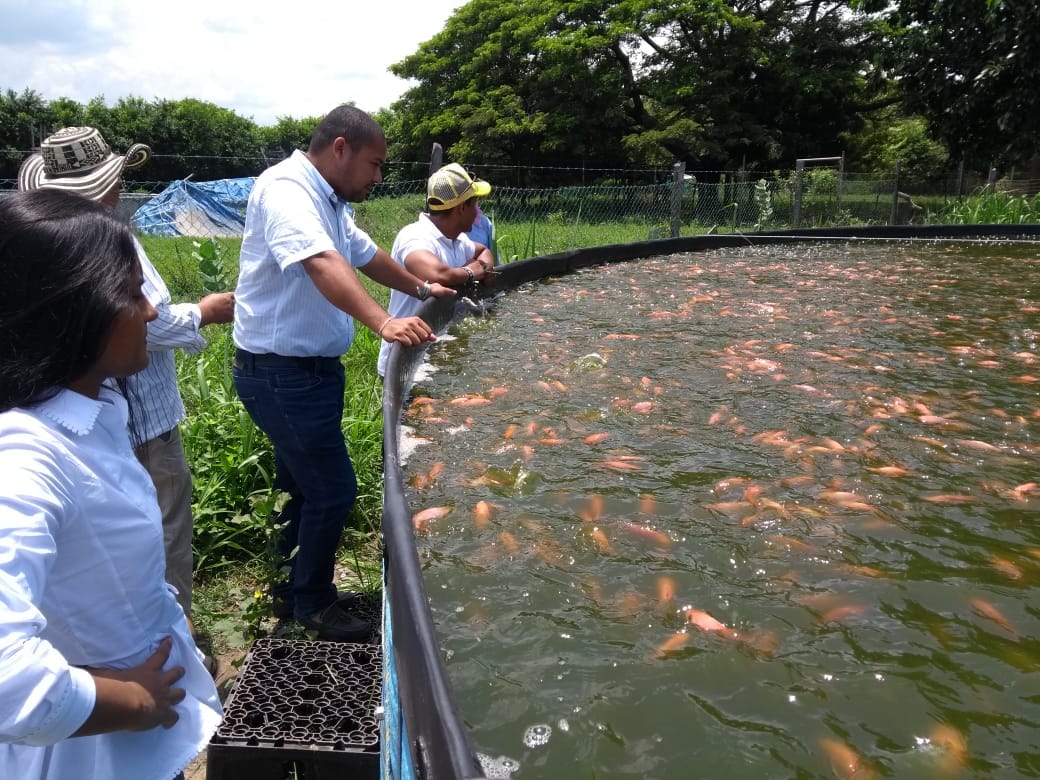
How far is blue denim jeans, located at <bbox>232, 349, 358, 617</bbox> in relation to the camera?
288 centimetres

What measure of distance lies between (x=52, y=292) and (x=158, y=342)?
1342 millimetres

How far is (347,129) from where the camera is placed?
2.90 m

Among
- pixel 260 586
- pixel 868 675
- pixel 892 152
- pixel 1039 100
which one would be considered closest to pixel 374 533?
pixel 260 586

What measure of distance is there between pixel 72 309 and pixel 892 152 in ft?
141

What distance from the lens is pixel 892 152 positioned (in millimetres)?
38125

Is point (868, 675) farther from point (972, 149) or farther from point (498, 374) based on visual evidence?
point (972, 149)

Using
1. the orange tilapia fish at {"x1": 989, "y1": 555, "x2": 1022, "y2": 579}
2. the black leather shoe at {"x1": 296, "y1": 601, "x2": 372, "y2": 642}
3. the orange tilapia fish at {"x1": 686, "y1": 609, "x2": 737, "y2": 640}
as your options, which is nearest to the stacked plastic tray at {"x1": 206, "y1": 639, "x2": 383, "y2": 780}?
the black leather shoe at {"x1": 296, "y1": 601, "x2": 372, "y2": 642}

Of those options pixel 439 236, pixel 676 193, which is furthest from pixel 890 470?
pixel 676 193

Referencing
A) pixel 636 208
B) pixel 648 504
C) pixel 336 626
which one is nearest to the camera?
pixel 648 504

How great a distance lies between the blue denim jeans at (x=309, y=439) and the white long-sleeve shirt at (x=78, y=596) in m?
1.35

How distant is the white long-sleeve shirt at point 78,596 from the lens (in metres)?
1.05

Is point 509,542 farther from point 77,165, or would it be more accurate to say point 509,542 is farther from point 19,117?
point 19,117

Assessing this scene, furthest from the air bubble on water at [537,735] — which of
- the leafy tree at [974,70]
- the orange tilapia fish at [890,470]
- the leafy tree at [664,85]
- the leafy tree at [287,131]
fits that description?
the leafy tree at [287,131]

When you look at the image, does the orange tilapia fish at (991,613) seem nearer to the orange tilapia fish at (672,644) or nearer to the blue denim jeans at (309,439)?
the orange tilapia fish at (672,644)
